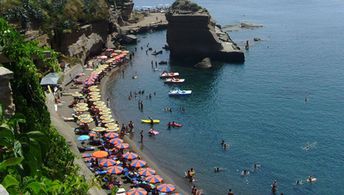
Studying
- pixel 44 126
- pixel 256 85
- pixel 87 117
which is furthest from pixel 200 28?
pixel 44 126

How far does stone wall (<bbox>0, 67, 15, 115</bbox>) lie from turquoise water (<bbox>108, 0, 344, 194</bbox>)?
31.0 metres

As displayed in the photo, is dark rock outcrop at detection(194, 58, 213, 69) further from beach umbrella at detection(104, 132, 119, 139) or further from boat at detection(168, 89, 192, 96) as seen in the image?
beach umbrella at detection(104, 132, 119, 139)

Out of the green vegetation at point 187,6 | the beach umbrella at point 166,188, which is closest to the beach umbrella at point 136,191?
the beach umbrella at point 166,188

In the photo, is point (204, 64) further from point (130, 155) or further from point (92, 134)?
point (130, 155)

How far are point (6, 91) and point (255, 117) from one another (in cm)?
5346

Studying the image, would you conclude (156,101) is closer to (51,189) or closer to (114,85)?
(114,85)

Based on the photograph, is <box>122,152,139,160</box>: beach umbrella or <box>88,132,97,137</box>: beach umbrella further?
<box>88,132,97,137</box>: beach umbrella

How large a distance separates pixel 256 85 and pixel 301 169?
35.9 m

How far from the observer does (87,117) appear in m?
56.3

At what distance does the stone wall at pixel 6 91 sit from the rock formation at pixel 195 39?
84205 millimetres

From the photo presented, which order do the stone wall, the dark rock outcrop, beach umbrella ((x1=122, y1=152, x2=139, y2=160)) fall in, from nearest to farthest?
the stone wall → beach umbrella ((x1=122, y1=152, x2=139, y2=160)) → the dark rock outcrop

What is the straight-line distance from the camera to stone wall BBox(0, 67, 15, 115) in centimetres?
1331

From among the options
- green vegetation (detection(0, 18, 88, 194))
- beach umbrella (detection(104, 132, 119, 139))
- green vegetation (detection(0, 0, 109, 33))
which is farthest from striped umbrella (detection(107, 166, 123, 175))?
green vegetation (detection(0, 0, 109, 33))

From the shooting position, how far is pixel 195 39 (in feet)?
323
